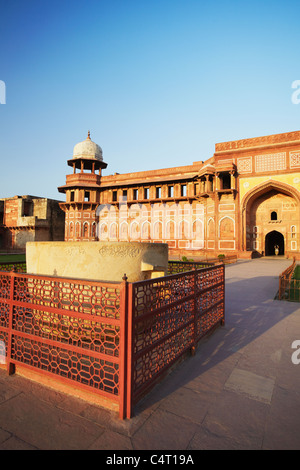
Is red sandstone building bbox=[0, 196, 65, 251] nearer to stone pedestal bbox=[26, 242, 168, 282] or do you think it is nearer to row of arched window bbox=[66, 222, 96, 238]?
row of arched window bbox=[66, 222, 96, 238]

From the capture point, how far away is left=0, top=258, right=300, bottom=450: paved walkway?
5.28 ft

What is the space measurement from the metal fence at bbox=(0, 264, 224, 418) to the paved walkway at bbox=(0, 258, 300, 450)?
0.50 ft

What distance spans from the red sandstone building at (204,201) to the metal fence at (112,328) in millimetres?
17272

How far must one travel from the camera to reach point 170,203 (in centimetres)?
2409

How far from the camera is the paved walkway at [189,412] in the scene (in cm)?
161

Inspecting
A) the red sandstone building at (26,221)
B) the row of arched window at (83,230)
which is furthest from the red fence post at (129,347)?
the red sandstone building at (26,221)

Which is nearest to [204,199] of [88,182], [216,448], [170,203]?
[170,203]

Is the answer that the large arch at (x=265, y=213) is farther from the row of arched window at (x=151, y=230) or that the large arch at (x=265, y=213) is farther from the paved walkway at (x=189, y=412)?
the paved walkway at (x=189, y=412)

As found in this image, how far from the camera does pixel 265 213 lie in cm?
2070

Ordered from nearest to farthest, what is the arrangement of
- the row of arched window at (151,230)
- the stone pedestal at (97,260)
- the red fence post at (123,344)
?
the red fence post at (123,344)
the stone pedestal at (97,260)
the row of arched window at (151,230)

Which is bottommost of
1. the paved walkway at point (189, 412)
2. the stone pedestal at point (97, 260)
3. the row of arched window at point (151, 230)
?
the paved walkway at point (189, 412)

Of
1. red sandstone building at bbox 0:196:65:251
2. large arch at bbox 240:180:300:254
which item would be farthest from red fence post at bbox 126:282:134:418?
red sandstone building at bbox 0:196:65:251

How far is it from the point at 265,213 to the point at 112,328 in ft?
68.2

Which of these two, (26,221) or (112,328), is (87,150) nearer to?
(26,221)
